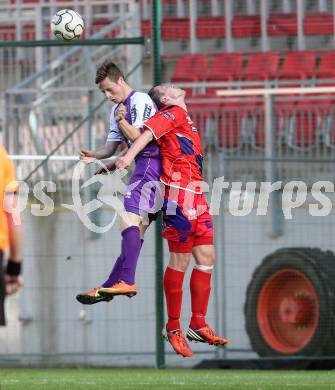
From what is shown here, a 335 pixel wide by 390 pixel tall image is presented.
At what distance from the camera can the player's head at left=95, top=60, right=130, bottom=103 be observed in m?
9.24

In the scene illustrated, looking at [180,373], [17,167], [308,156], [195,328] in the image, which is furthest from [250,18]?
[195,328]

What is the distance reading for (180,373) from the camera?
12.1 m

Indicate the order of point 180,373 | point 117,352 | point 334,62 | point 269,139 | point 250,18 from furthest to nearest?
point 250,18 → point 334,62 → point 269,139 → point 117,352 → point 180,373

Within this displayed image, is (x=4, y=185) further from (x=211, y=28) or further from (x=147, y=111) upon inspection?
(x=211, y=28)

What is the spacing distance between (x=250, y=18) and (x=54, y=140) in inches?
162

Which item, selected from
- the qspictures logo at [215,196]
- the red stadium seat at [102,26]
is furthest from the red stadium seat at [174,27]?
the qspictures logo at [215,196]

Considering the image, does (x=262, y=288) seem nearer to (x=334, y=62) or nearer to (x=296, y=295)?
(x=296, y=295)

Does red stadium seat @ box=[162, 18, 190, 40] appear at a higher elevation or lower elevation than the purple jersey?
higher

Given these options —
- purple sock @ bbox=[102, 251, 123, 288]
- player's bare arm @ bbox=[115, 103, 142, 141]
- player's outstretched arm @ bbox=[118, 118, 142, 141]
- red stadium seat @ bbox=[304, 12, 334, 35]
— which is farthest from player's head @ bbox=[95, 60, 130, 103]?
red stadium seat @ bbox=[304, 12, 334, 35]

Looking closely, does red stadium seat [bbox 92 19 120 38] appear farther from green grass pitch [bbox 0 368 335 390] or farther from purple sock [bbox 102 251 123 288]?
purple sock [bbox 102 251 123 288]

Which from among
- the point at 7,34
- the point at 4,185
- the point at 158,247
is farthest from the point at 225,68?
the point at 4,185

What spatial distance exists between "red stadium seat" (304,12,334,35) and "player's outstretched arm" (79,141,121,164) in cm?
836

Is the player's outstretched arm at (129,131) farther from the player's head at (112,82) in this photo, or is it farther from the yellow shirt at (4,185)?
the yellow shirt at (4,185)

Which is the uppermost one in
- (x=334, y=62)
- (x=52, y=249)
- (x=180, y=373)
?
(x=334, y=62)
